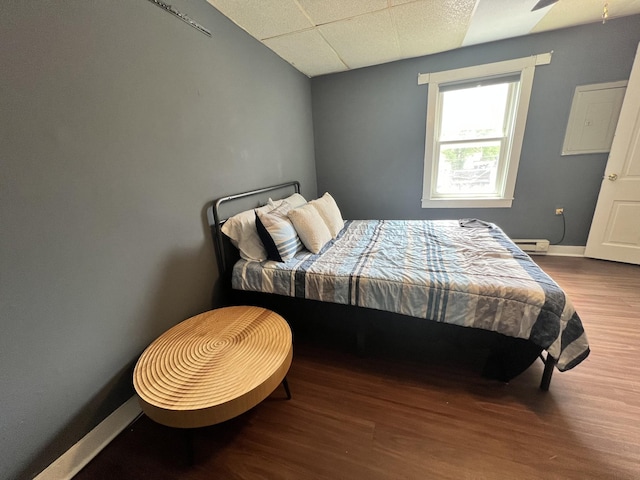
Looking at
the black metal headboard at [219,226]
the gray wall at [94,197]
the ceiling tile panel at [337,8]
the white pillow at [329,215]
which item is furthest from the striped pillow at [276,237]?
the ceiling tile panel at [337,8]

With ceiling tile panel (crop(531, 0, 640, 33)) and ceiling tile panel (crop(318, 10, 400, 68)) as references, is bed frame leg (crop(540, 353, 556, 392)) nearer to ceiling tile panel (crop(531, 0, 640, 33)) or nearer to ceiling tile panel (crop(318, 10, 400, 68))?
ceiling tile panel (crop(318, 10, 400, 68))

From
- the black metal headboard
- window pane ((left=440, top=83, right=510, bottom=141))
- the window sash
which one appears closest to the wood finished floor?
the black metal headboard

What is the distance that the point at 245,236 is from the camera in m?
1.87

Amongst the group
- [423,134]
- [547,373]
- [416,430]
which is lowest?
[416,430]

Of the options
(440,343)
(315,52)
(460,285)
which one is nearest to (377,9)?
(315,52)

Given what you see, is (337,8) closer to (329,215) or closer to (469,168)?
(329,215)

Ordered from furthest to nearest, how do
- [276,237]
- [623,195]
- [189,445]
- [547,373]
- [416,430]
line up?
[623,195] → [276,237] → [547,373] → [416,430] → [189,445]

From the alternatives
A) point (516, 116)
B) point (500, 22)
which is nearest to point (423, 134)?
point (516, 116)

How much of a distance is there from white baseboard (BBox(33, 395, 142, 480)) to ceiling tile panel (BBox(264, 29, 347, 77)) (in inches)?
115

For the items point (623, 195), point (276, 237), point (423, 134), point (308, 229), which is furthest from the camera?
point (423, 134)

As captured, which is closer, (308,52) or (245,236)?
(245,236)

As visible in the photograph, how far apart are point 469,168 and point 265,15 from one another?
9.04ft

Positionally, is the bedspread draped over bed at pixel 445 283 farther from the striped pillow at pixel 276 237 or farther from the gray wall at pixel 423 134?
the gray wall at pixel 423 134

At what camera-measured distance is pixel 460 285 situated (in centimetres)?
137
